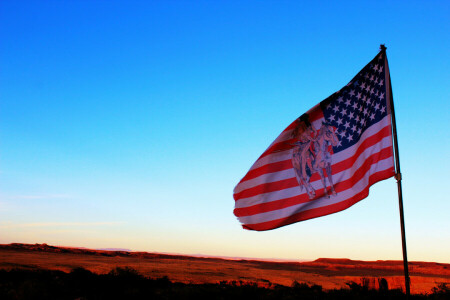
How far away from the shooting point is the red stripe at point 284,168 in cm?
745

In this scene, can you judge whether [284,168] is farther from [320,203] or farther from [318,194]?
[320,203]

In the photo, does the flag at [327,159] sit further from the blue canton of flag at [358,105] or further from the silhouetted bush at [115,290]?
the silhouetted bush at [115,290]

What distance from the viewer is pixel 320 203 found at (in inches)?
305

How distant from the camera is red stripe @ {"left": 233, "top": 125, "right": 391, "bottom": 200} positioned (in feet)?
24.4

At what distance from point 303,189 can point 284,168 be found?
2.11 ft

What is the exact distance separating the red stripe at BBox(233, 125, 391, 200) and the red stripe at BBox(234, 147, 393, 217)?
0.82 feet

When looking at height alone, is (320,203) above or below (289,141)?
below

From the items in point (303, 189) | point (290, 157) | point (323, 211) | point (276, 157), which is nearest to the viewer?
point (323, 211)

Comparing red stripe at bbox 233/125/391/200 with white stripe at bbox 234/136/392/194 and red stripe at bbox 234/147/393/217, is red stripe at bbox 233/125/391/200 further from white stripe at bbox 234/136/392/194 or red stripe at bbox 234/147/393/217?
red stripe at bbox 234/147/393/217

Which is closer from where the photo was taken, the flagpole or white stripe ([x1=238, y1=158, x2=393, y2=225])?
the flagpole

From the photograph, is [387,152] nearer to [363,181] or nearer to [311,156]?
[363,181]

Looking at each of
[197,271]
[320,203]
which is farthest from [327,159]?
[197,271]

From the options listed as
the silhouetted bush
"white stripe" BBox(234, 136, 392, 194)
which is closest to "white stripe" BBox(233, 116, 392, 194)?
"white stripe" BBox(234, 136, 392, 194)

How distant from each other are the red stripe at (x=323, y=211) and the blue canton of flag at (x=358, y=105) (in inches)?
38.3
